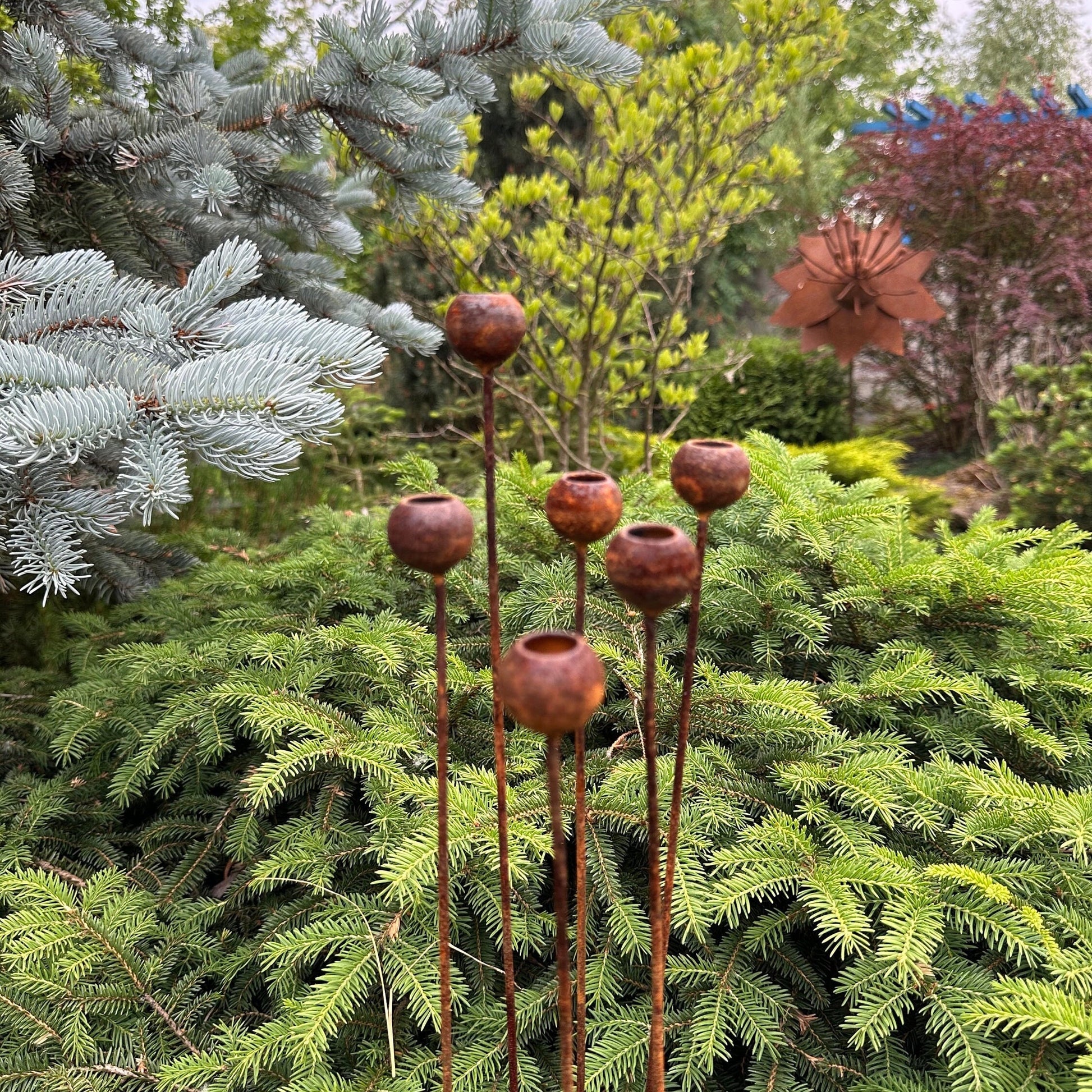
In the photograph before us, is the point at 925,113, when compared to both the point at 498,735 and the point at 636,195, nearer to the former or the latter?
the point at 636,195

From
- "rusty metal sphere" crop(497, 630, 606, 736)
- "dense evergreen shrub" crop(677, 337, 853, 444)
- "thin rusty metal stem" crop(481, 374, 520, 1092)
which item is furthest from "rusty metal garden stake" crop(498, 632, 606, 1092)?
"dense evergreen shrub" crop(677, 337, 853, 444)

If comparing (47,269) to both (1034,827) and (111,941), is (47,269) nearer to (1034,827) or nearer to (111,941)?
(111,941)

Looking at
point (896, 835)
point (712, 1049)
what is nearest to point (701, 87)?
point (896, 835)

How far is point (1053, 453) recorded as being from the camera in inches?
135

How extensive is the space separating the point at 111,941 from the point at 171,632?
704 mm

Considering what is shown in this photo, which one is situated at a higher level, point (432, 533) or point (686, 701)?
point (432, 533)

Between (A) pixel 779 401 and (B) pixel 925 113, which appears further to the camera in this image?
(B) pixel 925 113

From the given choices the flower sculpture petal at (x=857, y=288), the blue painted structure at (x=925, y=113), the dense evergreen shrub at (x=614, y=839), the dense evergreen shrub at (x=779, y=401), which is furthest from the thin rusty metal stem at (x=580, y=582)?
the blue painted structure at (x=925, y=113)

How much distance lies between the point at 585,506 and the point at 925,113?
23.9 ft

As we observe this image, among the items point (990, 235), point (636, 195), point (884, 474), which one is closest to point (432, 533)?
point (884, 474)

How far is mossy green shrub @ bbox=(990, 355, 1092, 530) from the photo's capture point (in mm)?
3309

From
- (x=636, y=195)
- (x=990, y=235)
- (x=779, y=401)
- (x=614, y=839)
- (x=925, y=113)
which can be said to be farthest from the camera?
(x=925, y=113)

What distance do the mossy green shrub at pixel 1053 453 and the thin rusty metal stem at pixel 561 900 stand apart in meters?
3.25

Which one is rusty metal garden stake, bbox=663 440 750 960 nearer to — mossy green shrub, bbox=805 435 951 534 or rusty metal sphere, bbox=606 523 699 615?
rusty metal sphere, bbox=606 523 699 615
